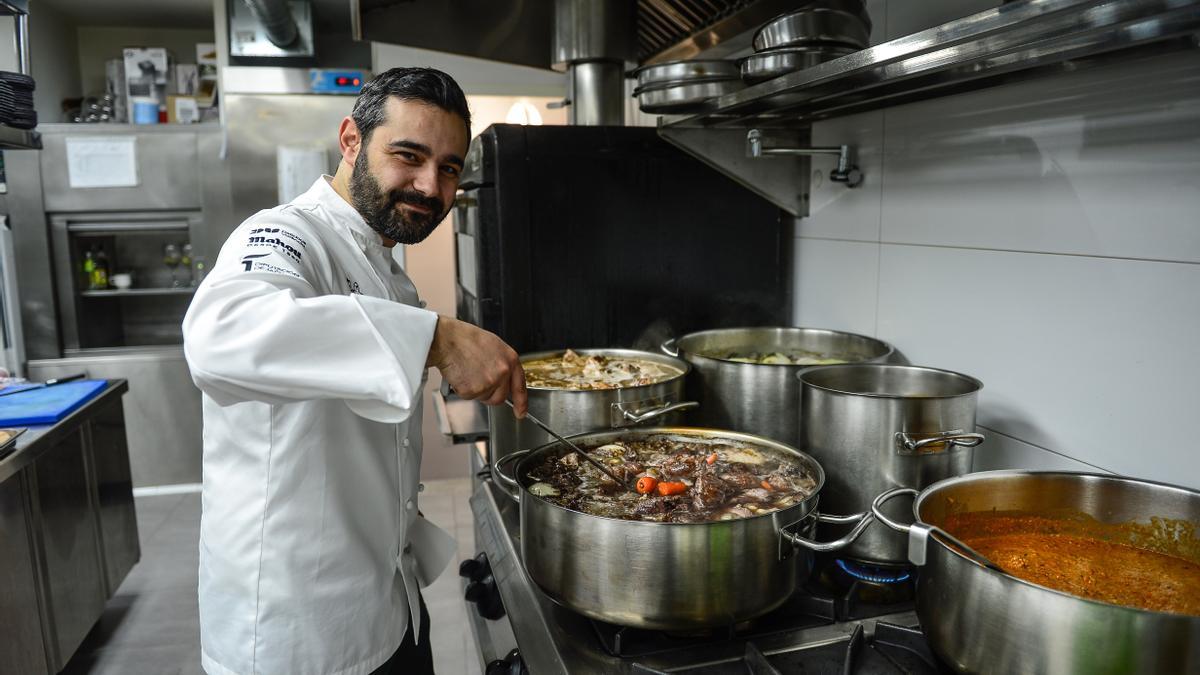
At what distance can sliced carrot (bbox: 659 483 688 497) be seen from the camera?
1.29 meters

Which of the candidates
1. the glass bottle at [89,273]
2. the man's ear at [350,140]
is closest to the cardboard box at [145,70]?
the glass bottle at [89,273]

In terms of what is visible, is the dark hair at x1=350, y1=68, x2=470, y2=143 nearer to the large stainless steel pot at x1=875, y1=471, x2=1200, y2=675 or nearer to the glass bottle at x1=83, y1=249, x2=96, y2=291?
the large stainless steel pot at x1=875, y1=471, x2=1200, y2=675

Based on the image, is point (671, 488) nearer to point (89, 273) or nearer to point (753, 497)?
point (753, 497)

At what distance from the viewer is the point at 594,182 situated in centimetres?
214

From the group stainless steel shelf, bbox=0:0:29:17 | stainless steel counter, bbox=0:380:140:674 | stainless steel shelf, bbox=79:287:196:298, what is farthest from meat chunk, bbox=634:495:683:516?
stainless steel shelf, bbox=79:287:196:298

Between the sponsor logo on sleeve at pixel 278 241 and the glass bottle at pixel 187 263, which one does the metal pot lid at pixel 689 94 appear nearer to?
the sponsor logo on sleeve at pixel 278 241

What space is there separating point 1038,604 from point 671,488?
1.96 feet

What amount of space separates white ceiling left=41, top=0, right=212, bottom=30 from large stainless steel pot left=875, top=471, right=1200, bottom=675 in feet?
16.7

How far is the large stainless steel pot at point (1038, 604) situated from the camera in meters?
0.76

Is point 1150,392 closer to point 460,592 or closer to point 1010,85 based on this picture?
point 1010,85

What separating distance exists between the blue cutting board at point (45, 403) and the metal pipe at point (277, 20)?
6.43 ft

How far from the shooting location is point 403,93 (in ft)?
4.51

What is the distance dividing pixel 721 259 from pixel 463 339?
1.27 meters

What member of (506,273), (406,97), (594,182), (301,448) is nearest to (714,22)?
(594,182)
